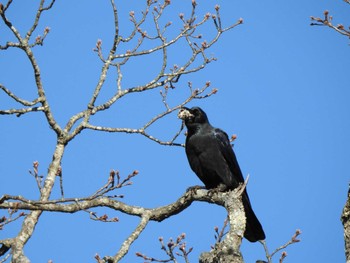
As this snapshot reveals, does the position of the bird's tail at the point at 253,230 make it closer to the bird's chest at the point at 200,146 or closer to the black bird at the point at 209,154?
the black bird at the point at 209,154

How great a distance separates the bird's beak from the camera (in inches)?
314

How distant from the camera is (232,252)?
4156mm

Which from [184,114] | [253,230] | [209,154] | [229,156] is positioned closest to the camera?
[253,230]

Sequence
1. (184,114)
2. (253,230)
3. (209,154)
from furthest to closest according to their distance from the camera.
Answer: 1. (184,114)
2. (209,154)
3. (253,230)

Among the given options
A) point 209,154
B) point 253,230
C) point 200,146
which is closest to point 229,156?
point 209,154

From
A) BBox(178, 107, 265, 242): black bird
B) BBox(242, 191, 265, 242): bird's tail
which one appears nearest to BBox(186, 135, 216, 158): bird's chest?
BBox(178, 107, 265, 242): black bird

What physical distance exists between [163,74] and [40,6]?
77.0 inches

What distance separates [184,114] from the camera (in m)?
7.99

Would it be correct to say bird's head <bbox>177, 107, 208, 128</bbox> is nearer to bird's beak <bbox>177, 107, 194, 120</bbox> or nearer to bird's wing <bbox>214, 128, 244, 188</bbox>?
bird's beak <bbox>177, 107, 194, 120</bbox>

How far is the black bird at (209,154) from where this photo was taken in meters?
7.59

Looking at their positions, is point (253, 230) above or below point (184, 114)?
below

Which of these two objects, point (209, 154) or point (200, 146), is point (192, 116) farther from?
point (209, 154)

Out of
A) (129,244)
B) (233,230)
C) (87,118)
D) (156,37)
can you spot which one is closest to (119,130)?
(87,118)

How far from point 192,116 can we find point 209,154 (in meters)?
0.69
